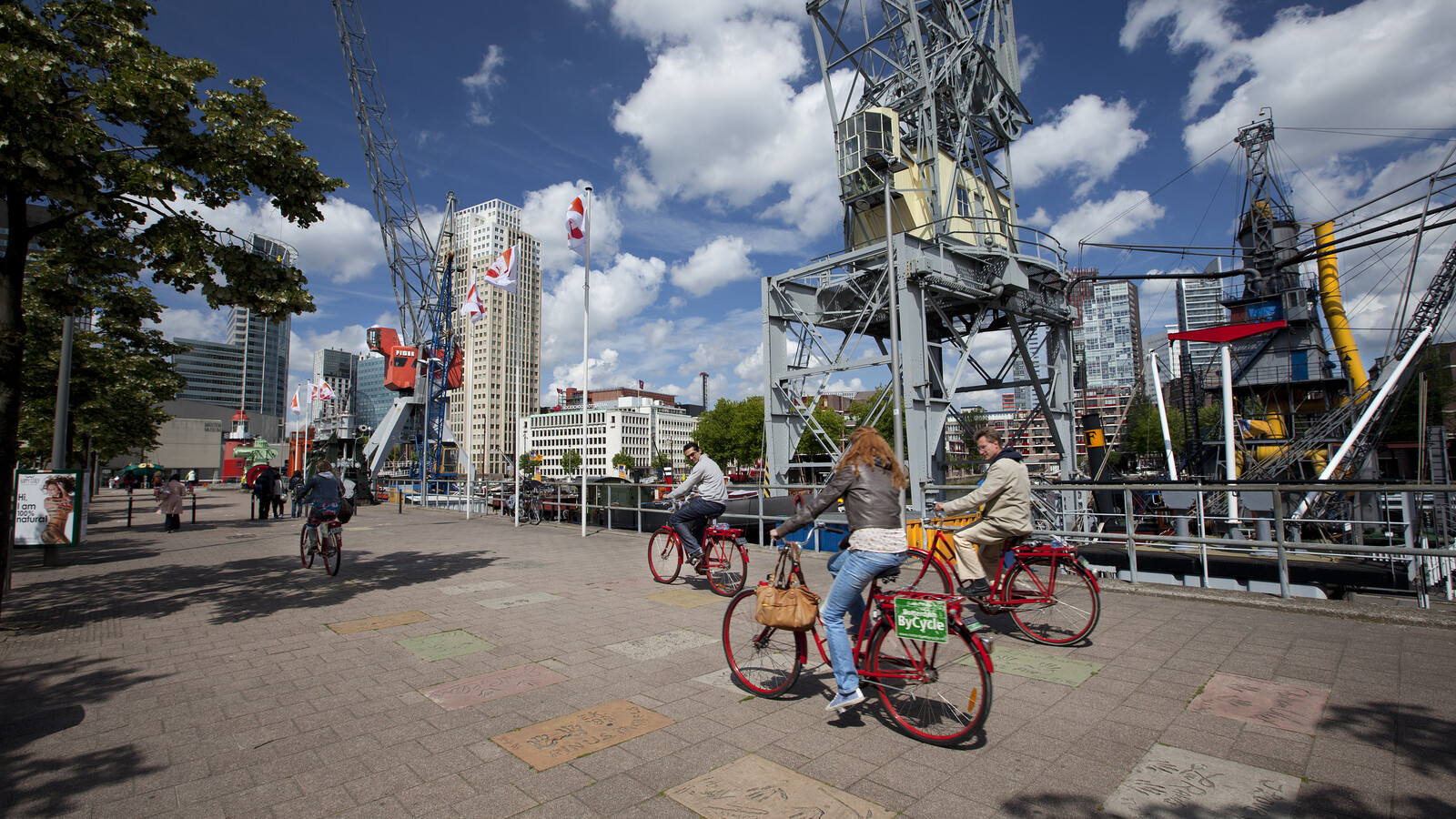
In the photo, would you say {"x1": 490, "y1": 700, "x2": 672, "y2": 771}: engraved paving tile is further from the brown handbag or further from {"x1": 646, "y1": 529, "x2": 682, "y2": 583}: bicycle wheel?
{"x1": 646, "y1": 529, "x2": 682, "y2": 583}: bicycle wheel

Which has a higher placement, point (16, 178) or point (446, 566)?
point (16, 178)

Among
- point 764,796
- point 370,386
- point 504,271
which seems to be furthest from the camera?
point 370,386

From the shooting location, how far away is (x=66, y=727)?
421cm

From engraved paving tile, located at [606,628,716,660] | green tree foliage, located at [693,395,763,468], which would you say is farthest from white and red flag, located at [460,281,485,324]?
green tree foliage, located at [693,395,763,468]

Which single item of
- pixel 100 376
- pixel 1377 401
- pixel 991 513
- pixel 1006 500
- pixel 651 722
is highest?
pixel 100 376

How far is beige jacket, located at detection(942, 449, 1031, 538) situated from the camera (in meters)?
5.79

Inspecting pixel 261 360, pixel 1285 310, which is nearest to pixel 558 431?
pixel 261 360

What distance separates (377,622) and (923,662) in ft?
19.7

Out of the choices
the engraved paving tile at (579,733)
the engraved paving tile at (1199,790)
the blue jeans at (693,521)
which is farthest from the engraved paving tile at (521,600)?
the engraved paving tile at (1199,790)

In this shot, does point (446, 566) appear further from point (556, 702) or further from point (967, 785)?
point (967, 785)

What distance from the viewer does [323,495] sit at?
10344mm

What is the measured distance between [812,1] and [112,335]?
23.0 m

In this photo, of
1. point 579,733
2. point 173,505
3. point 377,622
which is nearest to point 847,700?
point 579,733

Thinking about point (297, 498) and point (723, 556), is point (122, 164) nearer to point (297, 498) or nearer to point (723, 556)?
point (723, 556)
